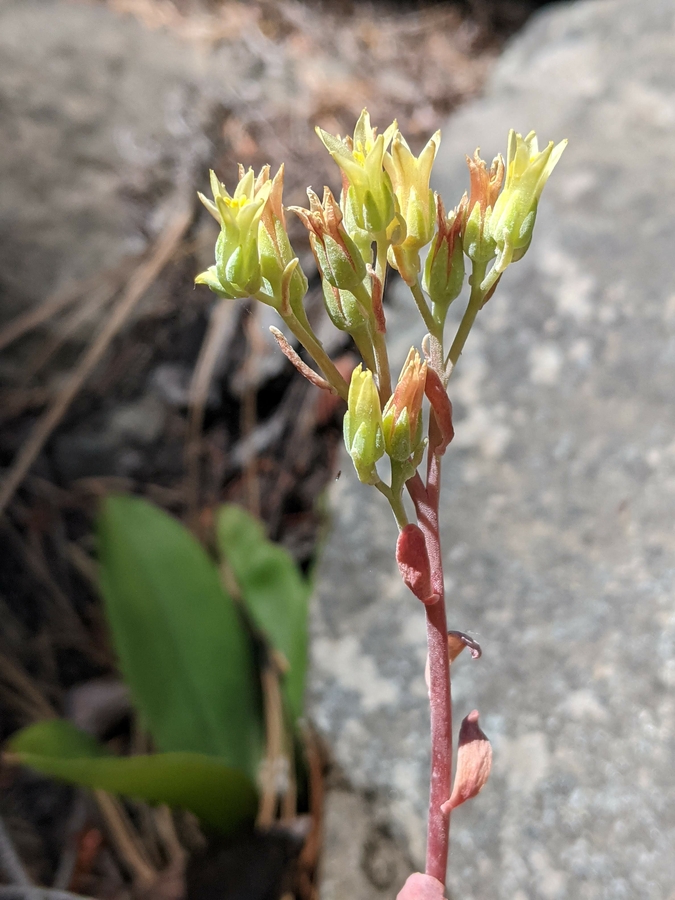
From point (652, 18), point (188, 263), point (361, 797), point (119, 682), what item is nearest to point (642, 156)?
point (652, 18)

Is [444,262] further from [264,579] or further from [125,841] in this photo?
[125,841]

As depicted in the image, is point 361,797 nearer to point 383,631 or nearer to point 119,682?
point 383,631

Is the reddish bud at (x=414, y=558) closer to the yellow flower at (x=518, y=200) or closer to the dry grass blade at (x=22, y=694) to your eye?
the yellow flower at (x=518, y=200)

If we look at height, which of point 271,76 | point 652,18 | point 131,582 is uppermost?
point 652,18

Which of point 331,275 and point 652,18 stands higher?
point 652,18

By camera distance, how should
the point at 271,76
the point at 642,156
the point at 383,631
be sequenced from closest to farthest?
1. the point at 383,631
2. the point at 642,156
3. the point at 271,76

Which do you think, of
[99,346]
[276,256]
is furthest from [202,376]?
[276,256]

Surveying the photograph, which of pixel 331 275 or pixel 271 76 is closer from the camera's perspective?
pixel 331 275
